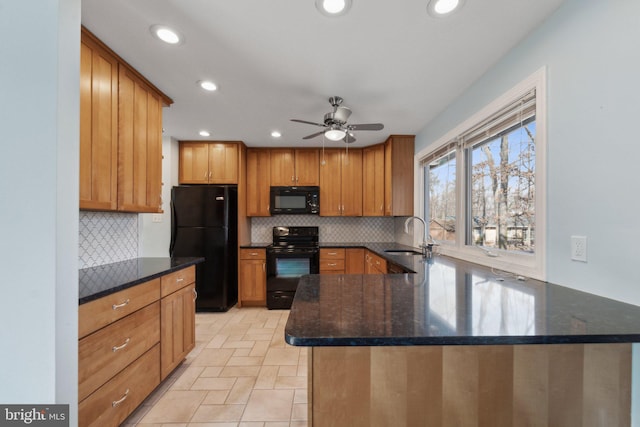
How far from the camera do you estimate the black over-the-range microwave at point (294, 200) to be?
394 centimetres

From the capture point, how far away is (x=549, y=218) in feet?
4.54

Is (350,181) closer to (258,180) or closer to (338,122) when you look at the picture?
(258,180)

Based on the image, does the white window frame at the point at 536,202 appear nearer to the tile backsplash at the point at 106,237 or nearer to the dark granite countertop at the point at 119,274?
the dark granite countertop at the point at 119,274

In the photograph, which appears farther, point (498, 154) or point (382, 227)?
point (382, 227)

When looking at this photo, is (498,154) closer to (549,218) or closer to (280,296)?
(549,218)

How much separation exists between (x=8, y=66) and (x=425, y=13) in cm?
188

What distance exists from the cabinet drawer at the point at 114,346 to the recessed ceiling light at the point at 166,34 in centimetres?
171

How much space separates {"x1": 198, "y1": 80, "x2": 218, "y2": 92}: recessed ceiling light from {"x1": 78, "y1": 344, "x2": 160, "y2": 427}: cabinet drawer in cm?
205

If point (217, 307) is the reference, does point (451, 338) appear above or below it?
above

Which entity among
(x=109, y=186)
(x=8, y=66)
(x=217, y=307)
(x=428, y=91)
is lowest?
(x=217, y=307)

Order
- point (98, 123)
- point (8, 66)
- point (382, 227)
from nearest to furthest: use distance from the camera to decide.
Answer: point (8, 66), point (98, 123), point (382, 227)

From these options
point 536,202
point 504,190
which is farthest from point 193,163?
point 536,202

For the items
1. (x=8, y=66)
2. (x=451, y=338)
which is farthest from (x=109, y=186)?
(x=451, y=338)

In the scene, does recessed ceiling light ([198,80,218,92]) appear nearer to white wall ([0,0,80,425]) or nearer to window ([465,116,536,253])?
white wall ([0,0,80,425])
